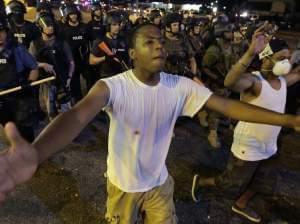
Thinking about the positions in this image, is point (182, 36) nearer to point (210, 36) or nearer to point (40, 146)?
point (210, 36)

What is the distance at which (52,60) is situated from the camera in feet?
18.0

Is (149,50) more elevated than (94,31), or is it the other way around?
(149,50)

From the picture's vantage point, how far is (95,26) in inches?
290

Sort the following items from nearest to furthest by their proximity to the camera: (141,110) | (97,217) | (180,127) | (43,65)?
(141,110), (97,217), (43,65), (180,127)

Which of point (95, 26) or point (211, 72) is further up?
point (95, 26)

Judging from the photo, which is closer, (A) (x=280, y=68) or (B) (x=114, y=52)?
(A) (x=280, y=68)

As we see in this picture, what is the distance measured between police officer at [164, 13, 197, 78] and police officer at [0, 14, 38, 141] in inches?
84.5

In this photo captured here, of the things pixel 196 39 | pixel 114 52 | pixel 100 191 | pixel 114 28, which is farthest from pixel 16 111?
pixel 196 39

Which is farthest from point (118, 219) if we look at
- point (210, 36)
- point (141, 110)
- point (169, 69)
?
point (210, 36)

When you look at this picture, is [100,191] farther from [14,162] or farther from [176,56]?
[14,162]

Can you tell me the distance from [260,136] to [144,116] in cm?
150

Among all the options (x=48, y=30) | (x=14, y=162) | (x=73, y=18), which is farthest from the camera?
(x=73, y=18)

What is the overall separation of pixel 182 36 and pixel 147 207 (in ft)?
13.0

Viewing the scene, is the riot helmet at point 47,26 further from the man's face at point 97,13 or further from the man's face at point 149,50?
the man's face at point 149,50
